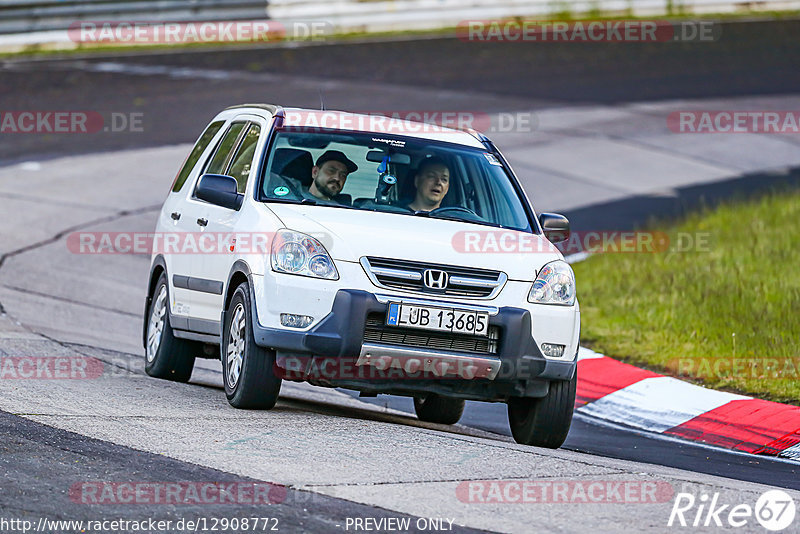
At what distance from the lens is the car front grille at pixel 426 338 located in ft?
24.4

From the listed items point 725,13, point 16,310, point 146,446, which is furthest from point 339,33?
point 146,446

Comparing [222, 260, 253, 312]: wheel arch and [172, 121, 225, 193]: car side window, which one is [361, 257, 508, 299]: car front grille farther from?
[172, 121, 225, 193]: car side window

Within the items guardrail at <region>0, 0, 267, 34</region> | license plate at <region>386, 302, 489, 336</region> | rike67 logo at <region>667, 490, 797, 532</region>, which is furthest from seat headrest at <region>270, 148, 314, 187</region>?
guardrail at <region>0, 0, 267, 34</region>

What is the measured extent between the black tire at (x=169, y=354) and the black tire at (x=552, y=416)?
249 centimetres

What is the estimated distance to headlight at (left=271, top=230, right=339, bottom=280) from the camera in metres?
7.49

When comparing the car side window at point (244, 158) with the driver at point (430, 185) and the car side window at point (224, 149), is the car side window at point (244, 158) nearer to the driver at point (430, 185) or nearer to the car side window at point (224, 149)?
the car side window at point (224, 149)

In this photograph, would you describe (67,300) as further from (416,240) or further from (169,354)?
(416,240)

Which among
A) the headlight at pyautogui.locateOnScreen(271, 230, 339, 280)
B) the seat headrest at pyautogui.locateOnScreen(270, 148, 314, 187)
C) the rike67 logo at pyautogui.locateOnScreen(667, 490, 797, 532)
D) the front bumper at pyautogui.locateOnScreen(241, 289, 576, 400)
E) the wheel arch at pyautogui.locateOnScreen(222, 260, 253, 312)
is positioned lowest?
the rike67 logo at pyautogui.locateOnScreen(667, 490, 797, 532)

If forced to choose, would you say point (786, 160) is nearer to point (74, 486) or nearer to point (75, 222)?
point (75, 222)

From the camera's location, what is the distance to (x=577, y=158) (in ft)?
65.1

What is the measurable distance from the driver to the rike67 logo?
2.76m

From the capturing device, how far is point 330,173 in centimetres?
839

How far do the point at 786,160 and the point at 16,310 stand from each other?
13.1m

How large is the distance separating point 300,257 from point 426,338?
0.80 metres
